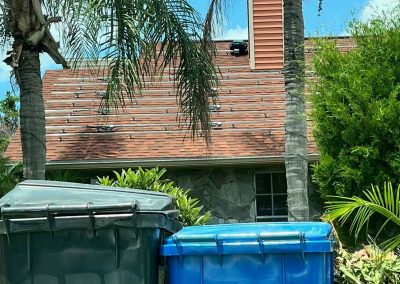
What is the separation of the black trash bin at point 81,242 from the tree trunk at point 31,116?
16.3ft

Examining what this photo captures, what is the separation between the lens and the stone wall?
476 inches

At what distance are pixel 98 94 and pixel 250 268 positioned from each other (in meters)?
10.4

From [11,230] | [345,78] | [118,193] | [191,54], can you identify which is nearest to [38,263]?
[11,230]

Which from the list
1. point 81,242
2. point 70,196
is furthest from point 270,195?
point 81,242

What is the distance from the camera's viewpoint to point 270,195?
12273mm

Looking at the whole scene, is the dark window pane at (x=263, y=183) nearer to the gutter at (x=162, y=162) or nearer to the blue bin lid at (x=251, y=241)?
the gutter at (x=162, y=162)

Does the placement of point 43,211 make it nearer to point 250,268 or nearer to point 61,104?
point 250,268

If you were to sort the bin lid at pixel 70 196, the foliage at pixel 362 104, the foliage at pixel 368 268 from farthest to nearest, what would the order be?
1. the foliage at pixel 362 104
2. the foliage at pixel 368 268
3. the bin lid at pixel 70 196

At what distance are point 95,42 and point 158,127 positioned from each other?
14.3 ft

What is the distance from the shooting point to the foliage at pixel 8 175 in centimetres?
1099

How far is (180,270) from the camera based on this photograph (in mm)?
4184

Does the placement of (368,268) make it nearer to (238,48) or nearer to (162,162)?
(162,162)

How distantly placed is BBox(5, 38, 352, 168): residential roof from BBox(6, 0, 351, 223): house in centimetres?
2

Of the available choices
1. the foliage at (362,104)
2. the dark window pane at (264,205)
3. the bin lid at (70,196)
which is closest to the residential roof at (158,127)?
the dark window pane at (264,205)
